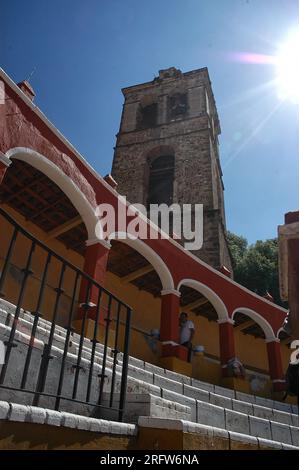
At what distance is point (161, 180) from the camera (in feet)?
70.5

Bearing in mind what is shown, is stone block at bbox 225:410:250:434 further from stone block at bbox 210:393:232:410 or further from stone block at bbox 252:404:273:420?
stone block at bbox 252:404:273:420

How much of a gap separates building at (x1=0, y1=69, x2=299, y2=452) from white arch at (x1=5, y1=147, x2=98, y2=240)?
23mm

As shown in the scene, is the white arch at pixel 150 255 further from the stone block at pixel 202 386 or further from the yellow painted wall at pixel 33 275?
the stone block at pixel 202 386

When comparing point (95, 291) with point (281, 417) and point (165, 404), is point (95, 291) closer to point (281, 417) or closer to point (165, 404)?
point (281, 417)

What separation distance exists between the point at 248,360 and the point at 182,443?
521 inches

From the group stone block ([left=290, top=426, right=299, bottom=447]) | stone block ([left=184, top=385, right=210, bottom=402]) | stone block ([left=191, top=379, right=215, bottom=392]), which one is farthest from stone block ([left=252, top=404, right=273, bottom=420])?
stone block ([left=191, top=379, right=215, bottom=392])

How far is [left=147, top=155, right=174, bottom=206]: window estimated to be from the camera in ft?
67.3

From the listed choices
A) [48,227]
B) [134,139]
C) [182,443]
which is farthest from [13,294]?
[134,139]

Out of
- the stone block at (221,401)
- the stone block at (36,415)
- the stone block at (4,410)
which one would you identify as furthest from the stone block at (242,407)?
the stone block at (4,410)

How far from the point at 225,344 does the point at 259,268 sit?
15.3 metres

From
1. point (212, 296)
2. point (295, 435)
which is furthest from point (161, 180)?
point (295, 435)

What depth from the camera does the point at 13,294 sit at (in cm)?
799
